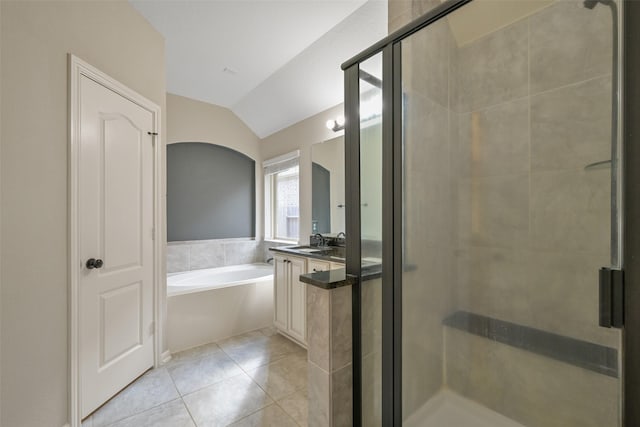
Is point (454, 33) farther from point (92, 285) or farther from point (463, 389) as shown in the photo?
point (92, 285)

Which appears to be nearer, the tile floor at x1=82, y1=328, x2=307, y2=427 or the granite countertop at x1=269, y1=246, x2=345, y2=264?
the tile floor at x1=82, y1=328, x2=307, y2=427

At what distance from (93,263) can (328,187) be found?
84.2 inches

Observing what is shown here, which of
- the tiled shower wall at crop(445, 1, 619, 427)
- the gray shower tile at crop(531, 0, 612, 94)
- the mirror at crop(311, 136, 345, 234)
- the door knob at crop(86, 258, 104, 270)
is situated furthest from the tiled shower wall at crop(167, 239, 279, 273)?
the gray shower tile at crop(531, 0, 612, 94)

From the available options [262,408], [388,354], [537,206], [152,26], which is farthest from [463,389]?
[152,26]

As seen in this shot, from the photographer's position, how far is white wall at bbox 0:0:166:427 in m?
1.28

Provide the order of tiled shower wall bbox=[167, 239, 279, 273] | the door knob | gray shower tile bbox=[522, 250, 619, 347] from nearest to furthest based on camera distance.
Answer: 1. gray shower tile bbox=[522, 250, 619, 347]
2. the door knob
3. tiled shower wall bbox=[167, 239, 279, 273]

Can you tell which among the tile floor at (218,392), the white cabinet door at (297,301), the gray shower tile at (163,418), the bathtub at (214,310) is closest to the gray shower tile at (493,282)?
the tile floor at (218,392)

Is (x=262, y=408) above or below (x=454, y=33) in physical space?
below

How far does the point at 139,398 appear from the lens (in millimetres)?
1834

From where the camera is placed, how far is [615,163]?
2.67ft

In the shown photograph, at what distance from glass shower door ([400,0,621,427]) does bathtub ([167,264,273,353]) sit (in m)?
2.06

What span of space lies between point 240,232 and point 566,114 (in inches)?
153

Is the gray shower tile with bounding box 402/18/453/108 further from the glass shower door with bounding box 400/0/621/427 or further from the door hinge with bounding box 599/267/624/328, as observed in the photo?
the door hinge with bounding box 599/267/624/328

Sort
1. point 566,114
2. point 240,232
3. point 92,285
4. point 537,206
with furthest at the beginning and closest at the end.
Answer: point 240,232, point 92,285, point 537,206, point 566,114
